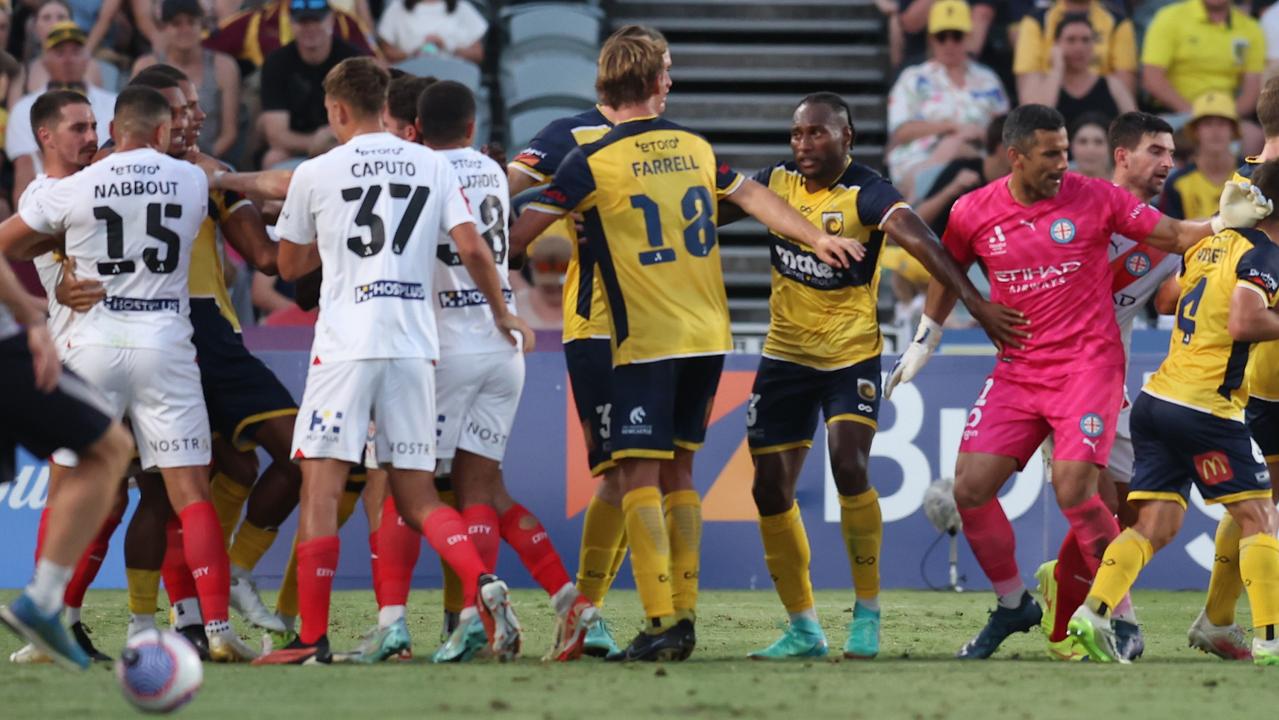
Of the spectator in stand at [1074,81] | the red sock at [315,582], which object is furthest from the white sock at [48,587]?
the spectator in stand at [1074,81]

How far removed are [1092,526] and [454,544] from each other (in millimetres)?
2728

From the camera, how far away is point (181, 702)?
226 inches

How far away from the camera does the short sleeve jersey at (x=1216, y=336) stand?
7852mm

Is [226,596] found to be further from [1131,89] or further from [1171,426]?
[1131,89]

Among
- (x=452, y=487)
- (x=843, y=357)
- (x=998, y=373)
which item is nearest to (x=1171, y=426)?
(x=998, y=373)

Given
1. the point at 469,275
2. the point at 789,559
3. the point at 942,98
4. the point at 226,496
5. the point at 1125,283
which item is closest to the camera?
the point at 469,275

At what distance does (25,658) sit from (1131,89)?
11.8m

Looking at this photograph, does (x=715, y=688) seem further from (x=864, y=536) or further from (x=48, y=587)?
(x=48, y=587)

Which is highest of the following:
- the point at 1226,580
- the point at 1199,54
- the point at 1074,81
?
the point at 1199,54

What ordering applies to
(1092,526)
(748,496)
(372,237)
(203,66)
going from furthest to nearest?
1. (203,66)
2. (748,496)
3. (1092,526)
4. (372,237)

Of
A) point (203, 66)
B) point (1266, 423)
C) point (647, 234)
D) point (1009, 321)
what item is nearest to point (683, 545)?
point (647, 234)

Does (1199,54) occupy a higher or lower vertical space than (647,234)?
higher

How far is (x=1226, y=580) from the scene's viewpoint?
8469 mm

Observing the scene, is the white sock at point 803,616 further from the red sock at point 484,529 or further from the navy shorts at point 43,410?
the navy shorts at point 43,410
